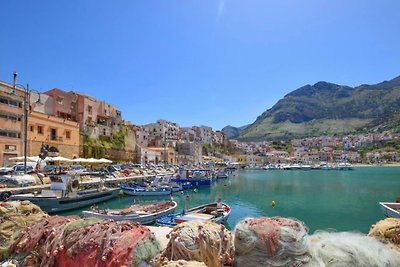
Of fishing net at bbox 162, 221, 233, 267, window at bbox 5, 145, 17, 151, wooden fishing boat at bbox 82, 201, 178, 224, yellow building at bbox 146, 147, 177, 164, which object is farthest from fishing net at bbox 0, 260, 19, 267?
yellow building at bbox 146, 147, 177, 164

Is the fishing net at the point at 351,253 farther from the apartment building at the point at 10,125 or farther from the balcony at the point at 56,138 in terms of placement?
the balcony at the point at 56,138

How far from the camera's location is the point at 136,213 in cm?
1902

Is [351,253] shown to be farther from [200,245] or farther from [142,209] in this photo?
[142,209]

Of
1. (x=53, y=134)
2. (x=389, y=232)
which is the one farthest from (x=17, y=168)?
(x=389, y=232)

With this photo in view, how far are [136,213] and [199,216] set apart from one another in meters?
3.98

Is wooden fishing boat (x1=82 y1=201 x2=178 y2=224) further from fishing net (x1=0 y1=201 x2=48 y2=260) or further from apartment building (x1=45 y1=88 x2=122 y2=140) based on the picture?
apartment building (x1=45 y1=88 x2=122 y2=140)

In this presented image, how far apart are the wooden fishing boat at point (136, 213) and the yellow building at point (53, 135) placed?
22140mm

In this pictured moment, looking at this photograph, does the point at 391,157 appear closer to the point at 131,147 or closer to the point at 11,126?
the point at 131,147

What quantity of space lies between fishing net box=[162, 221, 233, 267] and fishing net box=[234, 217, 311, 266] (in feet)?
0.71

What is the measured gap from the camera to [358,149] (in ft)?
588

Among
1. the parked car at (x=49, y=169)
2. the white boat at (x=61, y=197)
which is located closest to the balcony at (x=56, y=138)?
the parked car at (x=49, y=169)

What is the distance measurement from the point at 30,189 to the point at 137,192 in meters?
11.5

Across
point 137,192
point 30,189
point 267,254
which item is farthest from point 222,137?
point 267,254

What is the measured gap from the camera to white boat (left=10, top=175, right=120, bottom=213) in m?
22.0
